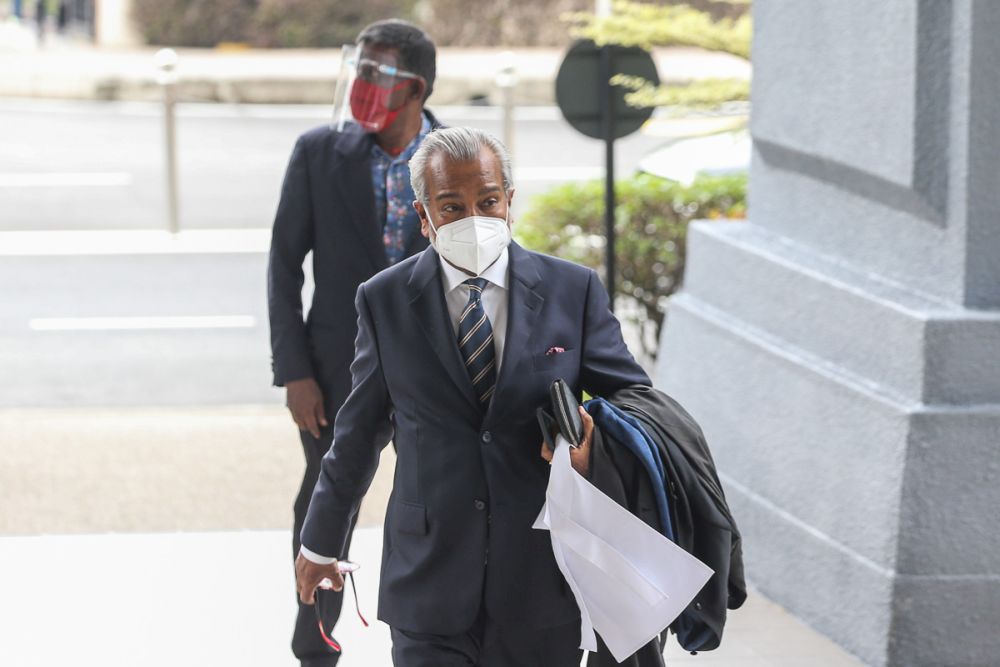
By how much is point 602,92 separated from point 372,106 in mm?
4053

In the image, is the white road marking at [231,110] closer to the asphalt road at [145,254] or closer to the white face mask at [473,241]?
the asphalt road at [145,254]

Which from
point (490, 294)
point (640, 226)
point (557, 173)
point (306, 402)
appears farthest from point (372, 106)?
point (557, 173)

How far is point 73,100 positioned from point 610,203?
18.4 m

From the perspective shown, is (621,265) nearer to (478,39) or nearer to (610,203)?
(610,203)

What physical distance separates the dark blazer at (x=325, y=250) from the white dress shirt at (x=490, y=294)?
1315 millimetres

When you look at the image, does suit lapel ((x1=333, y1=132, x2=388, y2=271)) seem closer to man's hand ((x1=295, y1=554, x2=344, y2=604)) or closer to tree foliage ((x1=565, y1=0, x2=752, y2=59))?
man's hand ((x1=295, y1=554, x2=344, y2=604))

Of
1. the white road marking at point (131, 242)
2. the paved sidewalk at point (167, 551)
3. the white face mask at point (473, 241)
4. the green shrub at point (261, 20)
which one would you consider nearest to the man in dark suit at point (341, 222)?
the paved sidewalk at point (167, 551)

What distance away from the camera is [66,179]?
18672 mm

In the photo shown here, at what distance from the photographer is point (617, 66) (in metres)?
8.75

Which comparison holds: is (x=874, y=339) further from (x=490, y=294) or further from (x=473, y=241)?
(x=473, y=241)

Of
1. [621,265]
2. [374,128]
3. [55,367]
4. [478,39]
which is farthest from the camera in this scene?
[478,39]

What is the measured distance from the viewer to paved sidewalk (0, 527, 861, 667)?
553cm

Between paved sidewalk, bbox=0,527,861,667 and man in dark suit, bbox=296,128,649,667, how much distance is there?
2.01 m

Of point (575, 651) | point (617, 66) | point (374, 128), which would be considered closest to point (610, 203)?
point (617, 66)
